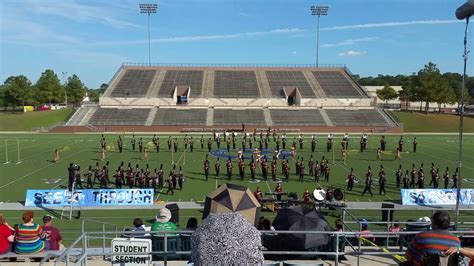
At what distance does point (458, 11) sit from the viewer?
8.26 metres

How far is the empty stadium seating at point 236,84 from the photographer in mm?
67562

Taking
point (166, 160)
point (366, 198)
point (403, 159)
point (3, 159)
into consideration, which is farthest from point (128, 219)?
point (403, 159)

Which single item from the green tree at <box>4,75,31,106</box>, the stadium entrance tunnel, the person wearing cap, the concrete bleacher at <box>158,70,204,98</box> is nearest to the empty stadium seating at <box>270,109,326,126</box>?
the concrete bleacher at <box>158,70,204,98</box>

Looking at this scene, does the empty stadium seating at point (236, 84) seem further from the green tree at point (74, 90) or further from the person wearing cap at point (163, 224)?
the person wearing cap at point (163, 224)

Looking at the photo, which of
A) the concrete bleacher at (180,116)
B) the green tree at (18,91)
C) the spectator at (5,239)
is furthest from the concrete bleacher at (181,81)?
the spectator at (5,239)

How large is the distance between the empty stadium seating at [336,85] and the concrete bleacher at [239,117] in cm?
1351

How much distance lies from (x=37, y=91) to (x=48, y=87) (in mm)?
2020

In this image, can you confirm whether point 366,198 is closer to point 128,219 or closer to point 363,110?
point 128,219

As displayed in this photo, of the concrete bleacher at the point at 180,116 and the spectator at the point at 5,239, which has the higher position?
the concrete bleacher at the point at 180,116

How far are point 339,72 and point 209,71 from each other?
2334 cm

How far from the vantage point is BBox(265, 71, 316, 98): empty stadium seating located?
6812 centimetres

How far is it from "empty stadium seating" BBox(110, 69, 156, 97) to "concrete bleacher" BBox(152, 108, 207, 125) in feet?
26.3

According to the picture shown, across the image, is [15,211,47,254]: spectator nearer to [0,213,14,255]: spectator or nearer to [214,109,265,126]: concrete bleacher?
[0,213,14,255]: spectator

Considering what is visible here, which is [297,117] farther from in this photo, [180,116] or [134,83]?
[134,83]
